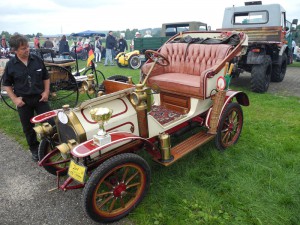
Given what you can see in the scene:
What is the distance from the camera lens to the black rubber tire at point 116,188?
2150 millimetres

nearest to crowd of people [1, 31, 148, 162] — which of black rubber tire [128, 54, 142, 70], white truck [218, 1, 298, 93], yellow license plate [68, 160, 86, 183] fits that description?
yellow license plate [68, 160, 86, 183]

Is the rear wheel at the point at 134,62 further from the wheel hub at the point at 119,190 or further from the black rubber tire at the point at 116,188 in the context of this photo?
the wheel hub at the point at 119,190

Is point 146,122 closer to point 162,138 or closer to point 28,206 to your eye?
point 162,138

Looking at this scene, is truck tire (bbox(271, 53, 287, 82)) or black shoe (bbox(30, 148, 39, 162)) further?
truck tire (bbox(271, 53, 287, 82))

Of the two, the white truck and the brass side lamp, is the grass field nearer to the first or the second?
the brass side lamp

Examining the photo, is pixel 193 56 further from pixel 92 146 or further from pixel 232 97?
pixel 92 146

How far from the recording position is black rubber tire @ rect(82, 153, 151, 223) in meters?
2.15

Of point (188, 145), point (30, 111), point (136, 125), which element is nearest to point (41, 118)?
point (30, 111)

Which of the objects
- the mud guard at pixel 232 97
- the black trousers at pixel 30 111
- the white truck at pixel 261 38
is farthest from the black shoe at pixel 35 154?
the white truck at pixel 261 38

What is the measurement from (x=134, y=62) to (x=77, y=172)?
9817 mm

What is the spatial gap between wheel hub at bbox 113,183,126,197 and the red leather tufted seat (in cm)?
159

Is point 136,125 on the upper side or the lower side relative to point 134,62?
lower

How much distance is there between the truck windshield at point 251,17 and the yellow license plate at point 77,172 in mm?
7475

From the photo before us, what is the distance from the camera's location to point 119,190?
2426 millimetres
